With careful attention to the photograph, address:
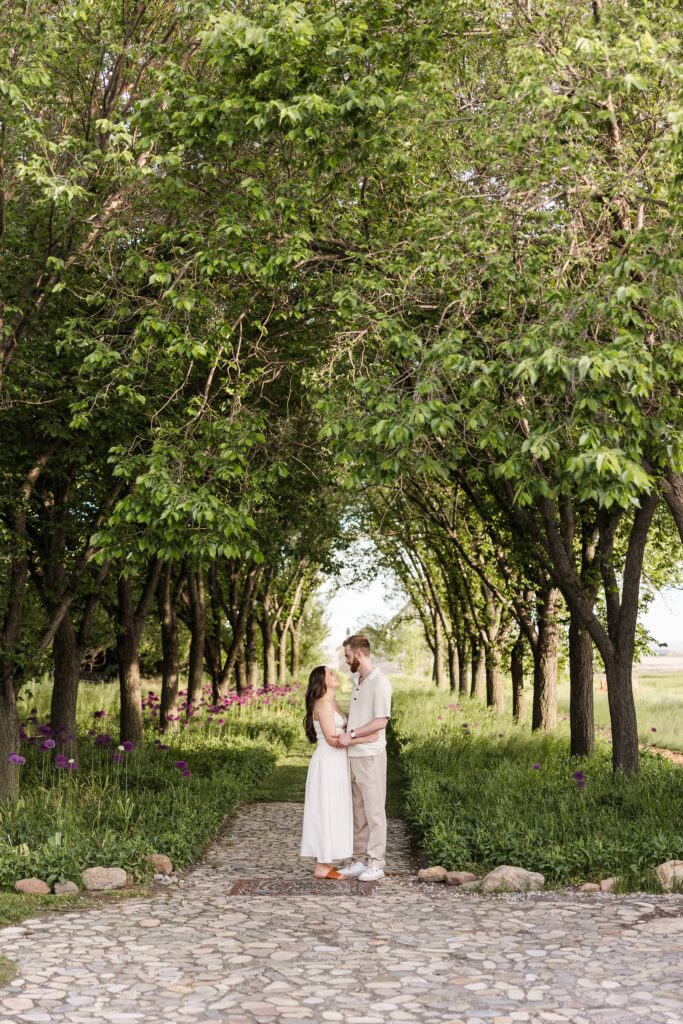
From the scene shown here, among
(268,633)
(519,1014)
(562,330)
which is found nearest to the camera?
(519,1014)

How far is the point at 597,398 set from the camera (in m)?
7.61

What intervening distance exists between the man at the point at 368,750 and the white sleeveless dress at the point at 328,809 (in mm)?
170

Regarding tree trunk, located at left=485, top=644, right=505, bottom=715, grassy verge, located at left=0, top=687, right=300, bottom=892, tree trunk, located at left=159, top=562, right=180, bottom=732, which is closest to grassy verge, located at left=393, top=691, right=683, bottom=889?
grassy verge, located at left=0, top=687, right=300, bottom=892

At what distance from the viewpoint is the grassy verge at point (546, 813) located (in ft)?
28.8

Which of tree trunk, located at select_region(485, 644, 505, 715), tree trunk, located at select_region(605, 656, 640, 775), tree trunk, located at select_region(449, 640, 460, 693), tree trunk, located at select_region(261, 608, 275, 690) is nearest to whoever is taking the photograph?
tree trunk, located at select_region(605, 656, 640, 775)

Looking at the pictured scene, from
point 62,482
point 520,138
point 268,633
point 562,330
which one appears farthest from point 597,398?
point 268,633

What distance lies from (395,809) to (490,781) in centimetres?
252

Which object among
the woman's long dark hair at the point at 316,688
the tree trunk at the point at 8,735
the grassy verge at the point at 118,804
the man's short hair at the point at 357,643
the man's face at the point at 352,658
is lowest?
the grassy verge at the point at 118,804

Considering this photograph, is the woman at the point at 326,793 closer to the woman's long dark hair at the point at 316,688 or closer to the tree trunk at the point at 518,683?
the woman's long dark hair at the point at 316,688

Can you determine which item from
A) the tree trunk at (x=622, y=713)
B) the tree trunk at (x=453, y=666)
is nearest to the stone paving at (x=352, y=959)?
the tree trunk at (x=622, y=713)

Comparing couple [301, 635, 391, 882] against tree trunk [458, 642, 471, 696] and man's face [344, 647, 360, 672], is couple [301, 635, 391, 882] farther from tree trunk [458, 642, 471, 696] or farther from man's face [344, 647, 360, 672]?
tree trunk [458, 642, 471, 696]

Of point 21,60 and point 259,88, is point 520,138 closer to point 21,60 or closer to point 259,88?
point 259,88

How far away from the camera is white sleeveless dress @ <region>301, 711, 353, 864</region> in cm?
921

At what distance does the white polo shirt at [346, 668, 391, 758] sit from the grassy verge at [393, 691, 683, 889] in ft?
3.72
